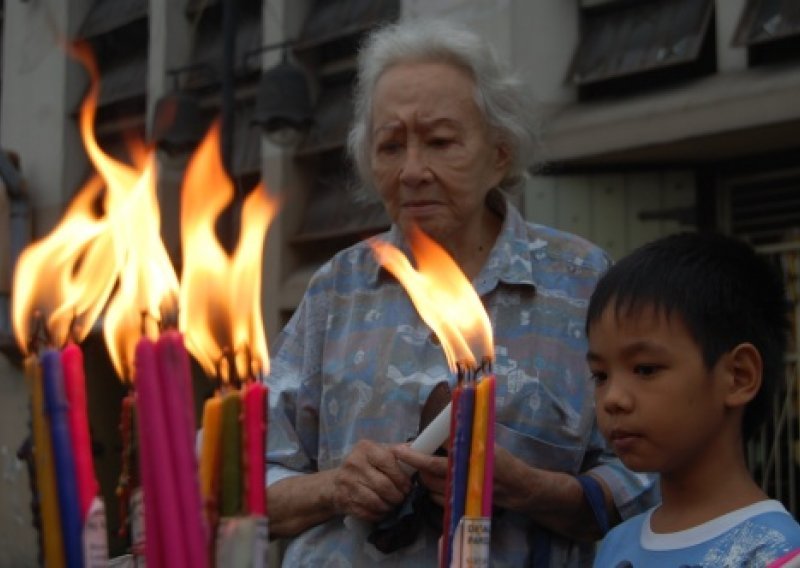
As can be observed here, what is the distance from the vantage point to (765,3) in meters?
6.95

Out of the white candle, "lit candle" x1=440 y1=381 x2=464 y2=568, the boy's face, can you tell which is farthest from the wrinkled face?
"lit candle" x1=440 y1=381 x2=464 y2=568

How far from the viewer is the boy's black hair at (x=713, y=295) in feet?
6.63

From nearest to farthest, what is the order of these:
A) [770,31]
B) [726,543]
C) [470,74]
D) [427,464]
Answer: [427,464] < [726,543] < [470,74] < [770,31]

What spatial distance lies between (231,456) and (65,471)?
128mm

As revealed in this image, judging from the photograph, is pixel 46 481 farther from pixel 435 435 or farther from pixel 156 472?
pixel 435 435

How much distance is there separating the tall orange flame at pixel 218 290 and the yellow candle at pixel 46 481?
17 cm

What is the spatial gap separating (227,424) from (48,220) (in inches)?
478

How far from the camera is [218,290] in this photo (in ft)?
4.68

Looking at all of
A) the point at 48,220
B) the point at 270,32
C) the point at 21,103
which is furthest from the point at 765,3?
the point at 21,103

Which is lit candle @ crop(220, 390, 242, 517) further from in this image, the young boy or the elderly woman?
the elderly woman

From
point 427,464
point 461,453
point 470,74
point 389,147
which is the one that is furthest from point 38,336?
point 470,74

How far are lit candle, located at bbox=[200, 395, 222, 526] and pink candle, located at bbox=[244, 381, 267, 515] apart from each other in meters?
0.03

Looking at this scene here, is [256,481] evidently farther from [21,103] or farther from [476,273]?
[21,103]

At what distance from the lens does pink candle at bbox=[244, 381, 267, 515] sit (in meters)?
1.14
